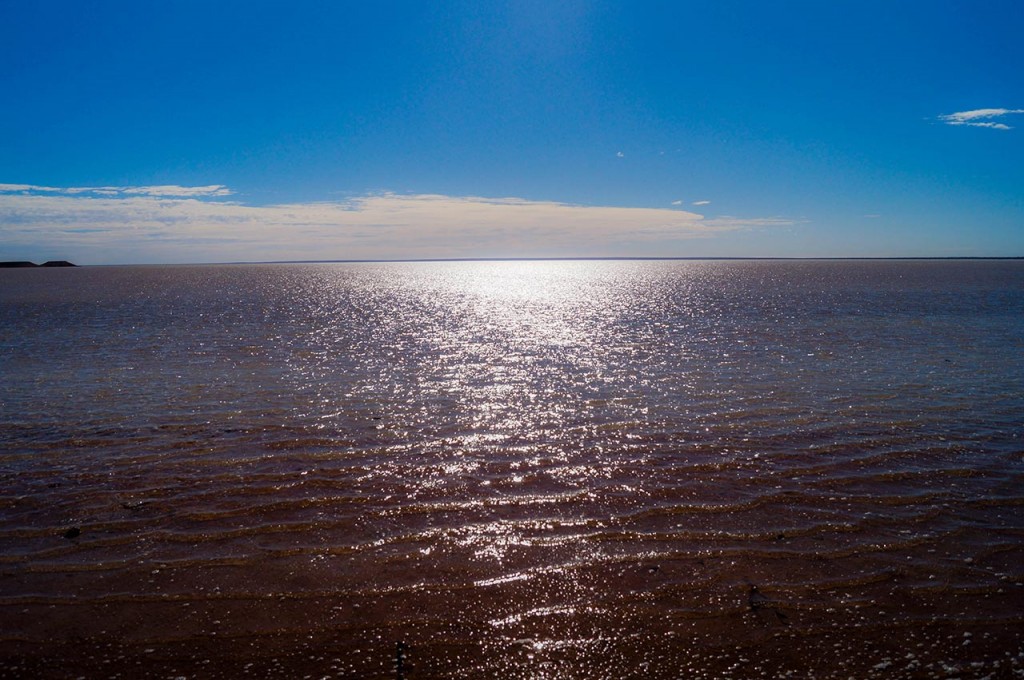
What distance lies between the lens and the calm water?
235 inches

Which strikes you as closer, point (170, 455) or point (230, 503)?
point (230, 503)

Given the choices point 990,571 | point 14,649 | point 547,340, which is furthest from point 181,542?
point 547,340

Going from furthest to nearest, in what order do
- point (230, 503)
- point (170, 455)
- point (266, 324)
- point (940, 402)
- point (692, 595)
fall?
point (266, 324) → point (940, 402) → point (170, 455) → point (230, 503) → point (692, 595)

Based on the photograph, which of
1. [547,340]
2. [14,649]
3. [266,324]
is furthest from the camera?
[266,324]

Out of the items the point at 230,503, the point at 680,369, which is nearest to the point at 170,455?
the point at 230,503

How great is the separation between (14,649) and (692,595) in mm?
7005

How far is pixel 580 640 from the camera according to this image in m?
6.07

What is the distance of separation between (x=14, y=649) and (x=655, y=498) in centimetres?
817

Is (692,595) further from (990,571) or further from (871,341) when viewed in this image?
(871,341)

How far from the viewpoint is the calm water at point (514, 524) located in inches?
235

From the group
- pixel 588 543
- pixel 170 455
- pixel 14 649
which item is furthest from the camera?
pixel 170 455

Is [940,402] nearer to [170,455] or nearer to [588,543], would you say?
[588,543]

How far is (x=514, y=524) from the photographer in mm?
8805

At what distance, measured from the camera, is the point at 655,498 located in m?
9.73
